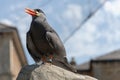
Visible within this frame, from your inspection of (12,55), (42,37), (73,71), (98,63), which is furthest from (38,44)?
(98,63)

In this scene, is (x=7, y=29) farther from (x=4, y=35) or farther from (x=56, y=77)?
(x=56, y=77)

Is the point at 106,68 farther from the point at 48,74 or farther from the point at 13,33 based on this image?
the point at 48,74

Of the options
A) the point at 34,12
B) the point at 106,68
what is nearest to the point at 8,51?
the point at 106,68

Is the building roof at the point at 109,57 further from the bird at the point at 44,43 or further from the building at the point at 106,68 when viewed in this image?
the bird at the point at 44,43

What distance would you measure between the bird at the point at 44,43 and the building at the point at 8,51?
51.8ft

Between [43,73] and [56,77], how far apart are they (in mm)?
225

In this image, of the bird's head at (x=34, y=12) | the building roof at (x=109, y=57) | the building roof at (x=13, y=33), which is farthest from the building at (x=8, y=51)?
the bird's head at (x=34, y=12)

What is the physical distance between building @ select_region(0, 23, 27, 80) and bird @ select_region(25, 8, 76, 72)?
15781 millimetres

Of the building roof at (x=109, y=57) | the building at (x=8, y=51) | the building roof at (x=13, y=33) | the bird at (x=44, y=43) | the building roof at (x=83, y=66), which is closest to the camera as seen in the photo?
the bird at (x=44, y=43)

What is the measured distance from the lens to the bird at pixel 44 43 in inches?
327

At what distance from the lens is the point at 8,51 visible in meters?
24.8

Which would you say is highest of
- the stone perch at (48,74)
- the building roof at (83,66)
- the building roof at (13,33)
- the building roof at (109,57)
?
the building roof at (13,33)

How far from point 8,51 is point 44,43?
658 inches

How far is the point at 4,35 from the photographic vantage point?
2500cm
